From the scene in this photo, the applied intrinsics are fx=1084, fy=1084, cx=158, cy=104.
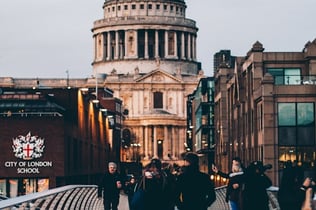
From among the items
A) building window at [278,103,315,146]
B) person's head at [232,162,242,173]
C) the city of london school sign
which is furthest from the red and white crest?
person's head at [232,162,242,173]

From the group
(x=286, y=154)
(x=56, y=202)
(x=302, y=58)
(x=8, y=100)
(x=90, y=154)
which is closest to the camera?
(x=56, y=202)

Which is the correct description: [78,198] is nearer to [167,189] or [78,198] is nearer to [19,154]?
[167,189]

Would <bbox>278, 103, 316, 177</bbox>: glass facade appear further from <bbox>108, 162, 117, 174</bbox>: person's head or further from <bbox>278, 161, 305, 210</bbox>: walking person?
<bbox>278, 161, 305, 210</bbox>: walking person

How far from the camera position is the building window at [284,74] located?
68.1 meters

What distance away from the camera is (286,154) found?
64188mm

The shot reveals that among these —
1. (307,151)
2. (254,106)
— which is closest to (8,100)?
(254,106)

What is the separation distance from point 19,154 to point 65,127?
3586 mm

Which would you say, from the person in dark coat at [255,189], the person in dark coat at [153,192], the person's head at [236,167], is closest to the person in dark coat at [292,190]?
the person in dark coat at [153,192]

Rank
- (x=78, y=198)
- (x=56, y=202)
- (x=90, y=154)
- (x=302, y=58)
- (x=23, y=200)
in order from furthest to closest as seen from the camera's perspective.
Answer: (x=90, y=154) < (x=302, y=58) < (x=78, y=198) < (x=56, y=202) < (x=23, y=200)

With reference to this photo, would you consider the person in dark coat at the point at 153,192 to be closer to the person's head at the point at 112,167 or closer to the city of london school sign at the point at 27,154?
the person's head at the point at 112,167

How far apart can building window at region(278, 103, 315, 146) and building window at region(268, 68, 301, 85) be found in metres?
3.86

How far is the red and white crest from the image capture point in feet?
235

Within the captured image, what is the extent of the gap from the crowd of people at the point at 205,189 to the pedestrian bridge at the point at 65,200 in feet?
7.06

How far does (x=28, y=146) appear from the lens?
2813 inches
